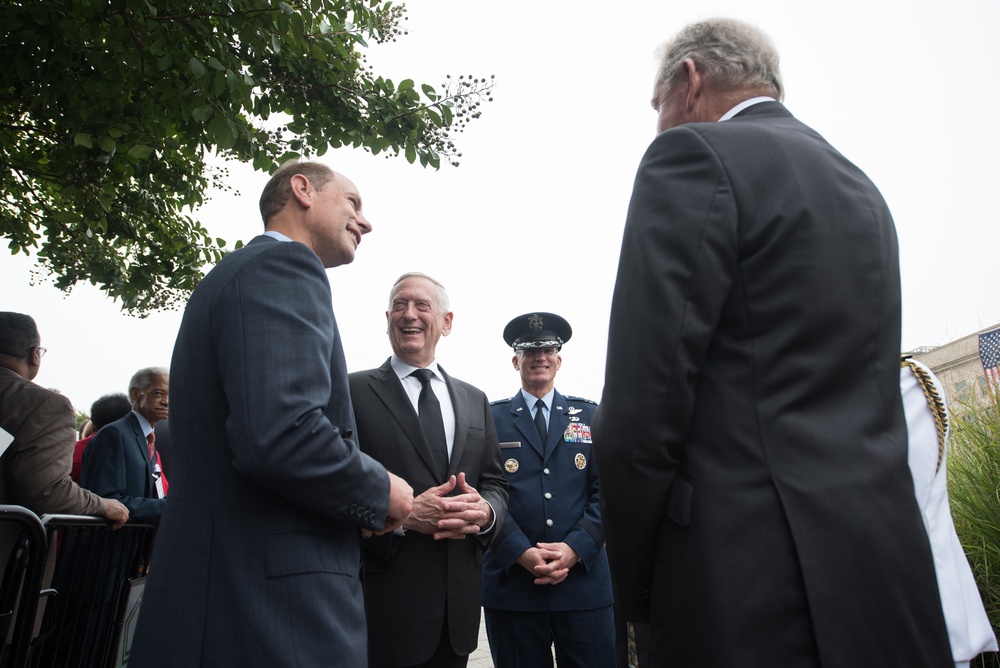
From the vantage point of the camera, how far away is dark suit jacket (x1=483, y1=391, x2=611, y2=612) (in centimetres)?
→ 374

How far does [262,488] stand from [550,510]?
7.95 ft

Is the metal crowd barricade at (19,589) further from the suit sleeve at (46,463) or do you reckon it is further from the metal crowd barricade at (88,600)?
the suit sleeve at (46,463)

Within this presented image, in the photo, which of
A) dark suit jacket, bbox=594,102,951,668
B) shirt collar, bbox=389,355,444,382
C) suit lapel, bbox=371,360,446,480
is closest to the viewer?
dark suit jacket, bbox=594,102,951,668

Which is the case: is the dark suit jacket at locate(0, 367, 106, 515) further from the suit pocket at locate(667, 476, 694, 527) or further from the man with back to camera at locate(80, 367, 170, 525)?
the suit pocket at locate(667, 476, 694, 527)

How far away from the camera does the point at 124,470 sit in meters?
4.66

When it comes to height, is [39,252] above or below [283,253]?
above

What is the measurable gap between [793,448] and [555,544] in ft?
8.72

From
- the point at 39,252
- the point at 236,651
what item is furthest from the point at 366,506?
the point at 39,252

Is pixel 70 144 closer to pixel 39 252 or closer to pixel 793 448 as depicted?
pixel 39 252

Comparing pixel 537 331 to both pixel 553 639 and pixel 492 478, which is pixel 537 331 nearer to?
pixel 492 478

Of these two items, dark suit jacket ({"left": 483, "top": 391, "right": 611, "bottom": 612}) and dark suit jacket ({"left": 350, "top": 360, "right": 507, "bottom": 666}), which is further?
dark suit jacket ({"left": 483, "top": 391, "right": 611, "bottom": 612})

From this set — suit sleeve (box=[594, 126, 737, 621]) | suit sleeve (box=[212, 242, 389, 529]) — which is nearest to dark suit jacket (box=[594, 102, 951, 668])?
suit sleeve (box=[594, 126, 737, 621])

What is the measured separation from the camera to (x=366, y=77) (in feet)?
15.5

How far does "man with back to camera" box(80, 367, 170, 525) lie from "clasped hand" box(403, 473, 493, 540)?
2.33m
